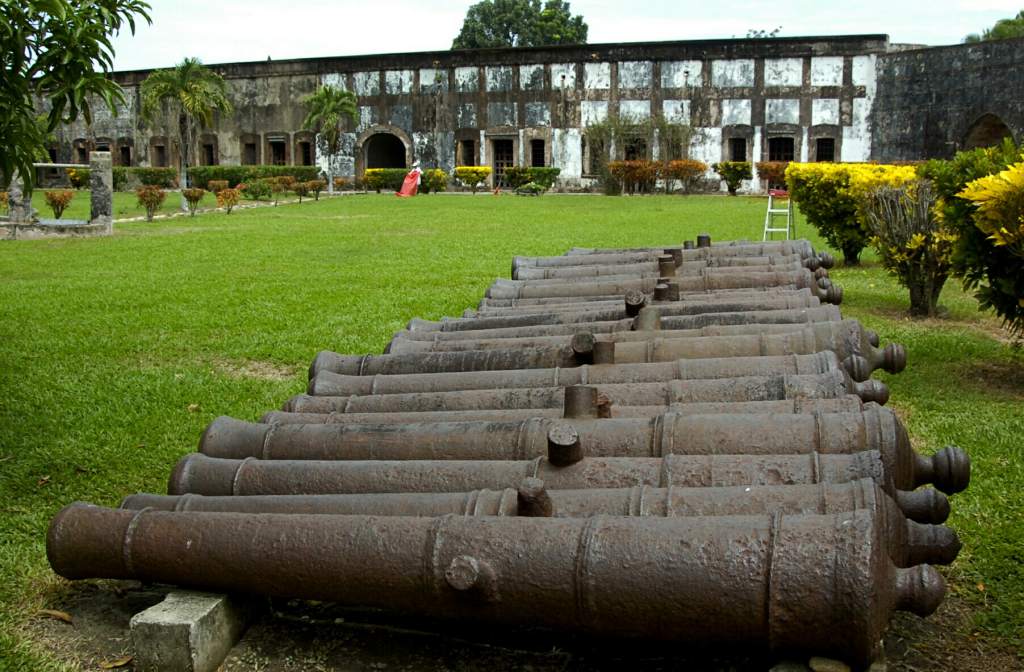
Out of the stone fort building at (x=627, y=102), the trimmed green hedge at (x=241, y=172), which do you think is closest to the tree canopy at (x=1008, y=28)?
the stone fort building at (x=627, y=102)

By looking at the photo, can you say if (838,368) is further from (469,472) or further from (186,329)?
(186,329)

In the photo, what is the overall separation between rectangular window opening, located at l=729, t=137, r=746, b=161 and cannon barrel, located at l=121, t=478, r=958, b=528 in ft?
98.3

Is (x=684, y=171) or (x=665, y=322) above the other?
(x=684, y=171)

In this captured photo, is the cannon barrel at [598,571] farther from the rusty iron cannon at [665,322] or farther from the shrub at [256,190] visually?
the shrub at [256,190]

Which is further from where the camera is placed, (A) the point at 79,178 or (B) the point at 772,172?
(A) the point at 79,178

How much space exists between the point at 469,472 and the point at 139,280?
865cm

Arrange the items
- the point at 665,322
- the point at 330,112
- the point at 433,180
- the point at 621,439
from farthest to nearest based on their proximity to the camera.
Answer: the point at 330,112 → the point at 433,180 → the point at 665,322 → the point at 621,439

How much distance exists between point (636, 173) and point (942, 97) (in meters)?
8.41

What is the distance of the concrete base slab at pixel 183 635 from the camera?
271 cm

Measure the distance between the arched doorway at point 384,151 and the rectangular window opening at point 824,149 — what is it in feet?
44.2

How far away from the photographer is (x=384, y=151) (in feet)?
122

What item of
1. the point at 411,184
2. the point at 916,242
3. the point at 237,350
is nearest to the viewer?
the point at 237,350

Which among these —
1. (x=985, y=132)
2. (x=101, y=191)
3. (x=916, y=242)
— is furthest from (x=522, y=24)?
(x=916, y=242)

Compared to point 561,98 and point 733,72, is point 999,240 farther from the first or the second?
point 561,98
